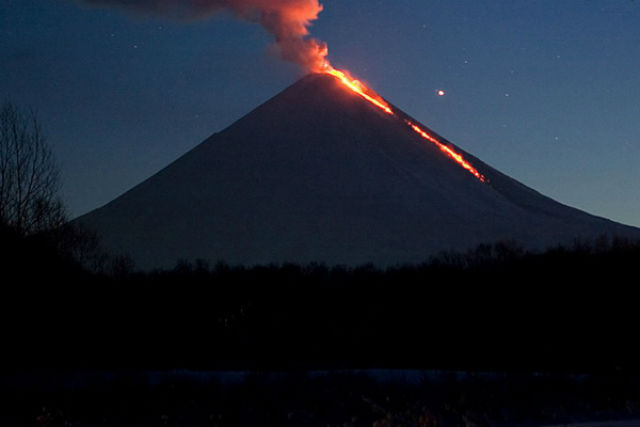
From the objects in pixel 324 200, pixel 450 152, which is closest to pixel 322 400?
pixel 324 200

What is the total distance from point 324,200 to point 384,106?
64.5 ft

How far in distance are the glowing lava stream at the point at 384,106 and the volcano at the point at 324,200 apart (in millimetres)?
443

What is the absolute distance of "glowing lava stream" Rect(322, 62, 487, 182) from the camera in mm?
70062

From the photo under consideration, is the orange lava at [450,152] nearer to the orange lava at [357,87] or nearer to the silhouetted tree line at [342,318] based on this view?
the orange lava at [357,87]

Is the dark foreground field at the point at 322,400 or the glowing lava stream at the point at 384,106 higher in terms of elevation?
the glowing lava stream at the point at 384,106

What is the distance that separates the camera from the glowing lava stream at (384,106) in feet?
230

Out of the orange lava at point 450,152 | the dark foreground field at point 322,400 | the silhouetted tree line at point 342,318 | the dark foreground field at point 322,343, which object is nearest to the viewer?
the dark foreground field at point 322,400

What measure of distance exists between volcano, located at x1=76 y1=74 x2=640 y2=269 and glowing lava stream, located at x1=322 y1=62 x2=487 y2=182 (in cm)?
44

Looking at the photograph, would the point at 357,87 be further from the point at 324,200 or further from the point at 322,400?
the point at 322,400

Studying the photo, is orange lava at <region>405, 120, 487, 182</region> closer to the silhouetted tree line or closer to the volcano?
the volcano

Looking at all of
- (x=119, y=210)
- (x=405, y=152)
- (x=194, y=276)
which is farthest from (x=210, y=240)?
(x=194, y=276)

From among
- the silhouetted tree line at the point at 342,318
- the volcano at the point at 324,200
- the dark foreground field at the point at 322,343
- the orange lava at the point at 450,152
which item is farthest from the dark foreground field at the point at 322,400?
the orange lava at the point at 450,152

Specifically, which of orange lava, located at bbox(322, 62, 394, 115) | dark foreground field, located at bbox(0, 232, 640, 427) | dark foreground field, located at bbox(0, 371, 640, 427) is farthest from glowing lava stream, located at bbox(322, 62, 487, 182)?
dark foreground field, located at bbox(0, 371, 640, 427)

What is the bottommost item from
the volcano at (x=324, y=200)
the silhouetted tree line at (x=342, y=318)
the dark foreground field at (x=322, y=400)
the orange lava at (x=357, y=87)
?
the dark foreground field at (x=322, y=400)
